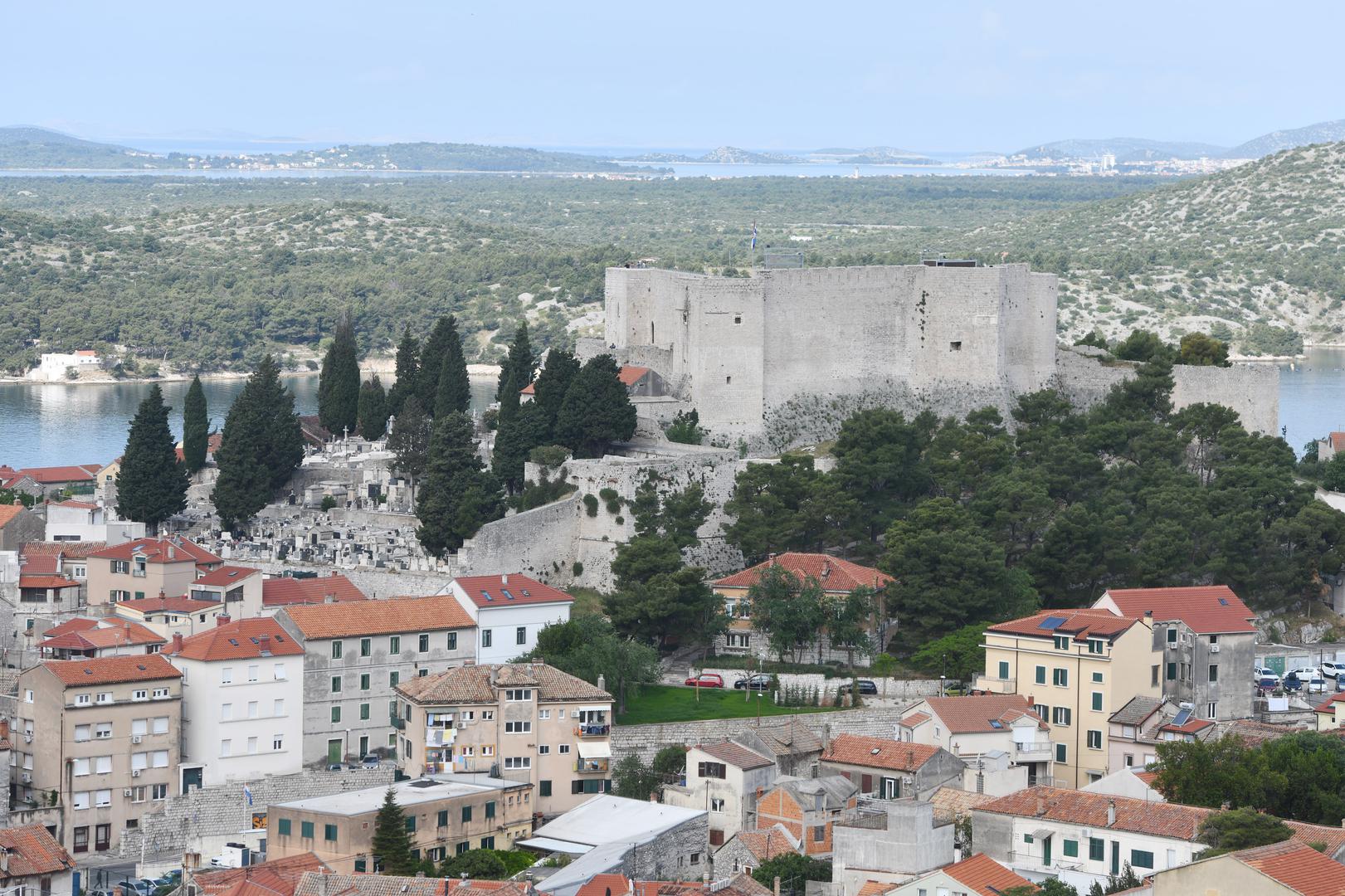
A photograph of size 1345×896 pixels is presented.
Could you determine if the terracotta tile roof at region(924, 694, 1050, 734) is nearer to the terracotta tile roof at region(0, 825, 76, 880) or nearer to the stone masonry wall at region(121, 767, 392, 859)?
the stone masonry wall at region(121, 767, 392, 859)

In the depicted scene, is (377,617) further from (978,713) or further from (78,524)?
(78,524)

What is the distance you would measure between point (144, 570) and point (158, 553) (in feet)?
1.49

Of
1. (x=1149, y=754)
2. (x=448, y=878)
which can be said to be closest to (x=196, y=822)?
(x=448, y=878)

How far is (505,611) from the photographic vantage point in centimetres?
4238

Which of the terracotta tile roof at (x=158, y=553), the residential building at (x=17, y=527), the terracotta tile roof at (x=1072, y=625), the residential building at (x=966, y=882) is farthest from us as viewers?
the residential building at (x=17, y=527)

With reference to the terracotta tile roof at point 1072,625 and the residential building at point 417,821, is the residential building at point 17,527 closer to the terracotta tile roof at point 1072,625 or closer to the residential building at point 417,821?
the residential building at point 417,821

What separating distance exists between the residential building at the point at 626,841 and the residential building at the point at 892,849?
112 inches

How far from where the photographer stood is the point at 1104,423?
52.3 meters

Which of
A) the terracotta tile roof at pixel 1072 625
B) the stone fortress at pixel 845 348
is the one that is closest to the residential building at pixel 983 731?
the terracotta tile roof at pixel 1072 625

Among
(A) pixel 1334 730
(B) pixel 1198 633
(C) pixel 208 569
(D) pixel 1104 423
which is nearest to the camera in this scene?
(A) pixel 1334 730

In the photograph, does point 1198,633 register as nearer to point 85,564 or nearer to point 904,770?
point 904,770

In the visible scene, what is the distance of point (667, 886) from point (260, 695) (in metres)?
9.33

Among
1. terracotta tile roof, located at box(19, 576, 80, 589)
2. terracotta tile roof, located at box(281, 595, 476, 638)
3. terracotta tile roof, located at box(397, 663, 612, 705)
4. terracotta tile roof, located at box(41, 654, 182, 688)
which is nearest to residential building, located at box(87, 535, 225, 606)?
terracotta tile roof, located at box(19, 576, 80, 589)

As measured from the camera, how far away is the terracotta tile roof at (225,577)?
42.7 metres
